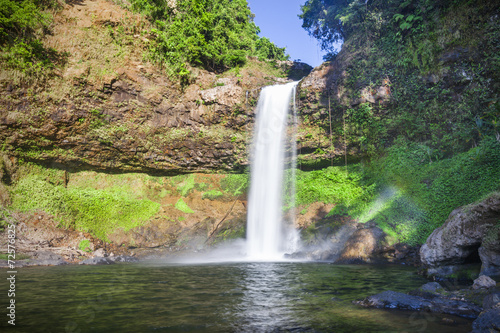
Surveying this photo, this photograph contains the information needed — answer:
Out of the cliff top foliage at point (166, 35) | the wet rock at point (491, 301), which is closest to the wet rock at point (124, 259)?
the cliff top foliage at point (166, 35)

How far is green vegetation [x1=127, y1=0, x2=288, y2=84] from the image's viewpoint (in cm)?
1888

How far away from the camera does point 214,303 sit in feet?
18.2

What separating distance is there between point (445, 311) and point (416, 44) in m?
16.1

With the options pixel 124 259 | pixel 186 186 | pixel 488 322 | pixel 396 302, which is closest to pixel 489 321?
pixel 488 322

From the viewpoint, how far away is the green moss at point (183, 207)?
1845 centimetres

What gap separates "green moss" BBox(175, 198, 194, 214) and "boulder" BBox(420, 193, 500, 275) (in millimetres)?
13326

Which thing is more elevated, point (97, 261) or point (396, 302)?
point (396, 302)

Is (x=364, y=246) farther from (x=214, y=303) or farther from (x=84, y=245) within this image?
(x=84, y=245)

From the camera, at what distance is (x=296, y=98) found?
18500mm

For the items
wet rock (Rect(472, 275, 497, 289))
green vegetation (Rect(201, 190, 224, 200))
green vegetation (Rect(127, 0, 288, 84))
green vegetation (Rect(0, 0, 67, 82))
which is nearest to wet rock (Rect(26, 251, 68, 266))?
green vegetation (Rect(201, 190, 224, 200))

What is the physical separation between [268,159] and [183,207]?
642 cm

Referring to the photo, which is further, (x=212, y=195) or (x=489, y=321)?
(x=212, y=195)

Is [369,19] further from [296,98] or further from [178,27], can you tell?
[178,27]

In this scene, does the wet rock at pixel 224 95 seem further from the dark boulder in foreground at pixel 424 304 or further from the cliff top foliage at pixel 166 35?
the dark boulder in foreground at pixel 424 304
